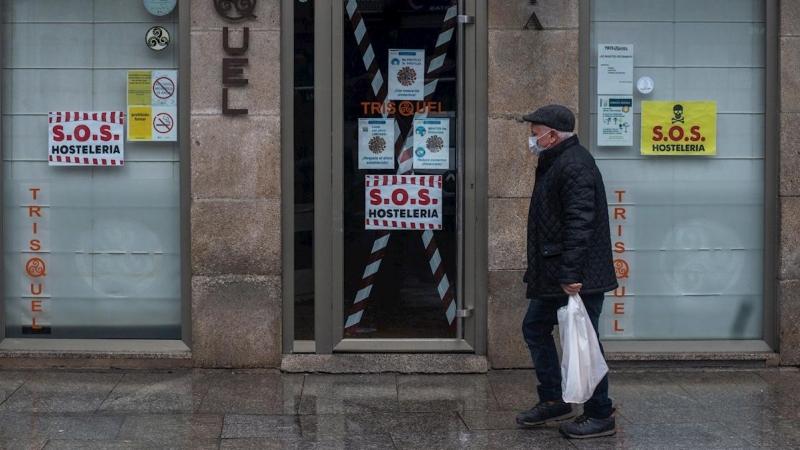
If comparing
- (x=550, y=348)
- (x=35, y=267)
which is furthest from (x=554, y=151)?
(x=35, y=267)

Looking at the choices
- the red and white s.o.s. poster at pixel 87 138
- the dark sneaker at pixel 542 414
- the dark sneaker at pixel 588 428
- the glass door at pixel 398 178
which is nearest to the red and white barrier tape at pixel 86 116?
the red and white s.o.s. poster at pixel 87 138

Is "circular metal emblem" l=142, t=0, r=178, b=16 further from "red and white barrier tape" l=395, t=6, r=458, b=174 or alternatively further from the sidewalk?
the sidewalk

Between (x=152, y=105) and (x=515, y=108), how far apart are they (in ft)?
8.72

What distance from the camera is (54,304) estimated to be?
9438 millimetres

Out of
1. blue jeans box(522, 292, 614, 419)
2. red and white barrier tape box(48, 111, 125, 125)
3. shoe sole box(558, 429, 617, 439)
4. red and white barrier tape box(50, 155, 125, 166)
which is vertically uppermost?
red and white barrier tape box(48, 111, 125, 125)

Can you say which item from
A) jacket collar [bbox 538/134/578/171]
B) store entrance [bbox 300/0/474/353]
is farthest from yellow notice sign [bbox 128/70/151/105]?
jacket collar [bbox 538/134/578/171]

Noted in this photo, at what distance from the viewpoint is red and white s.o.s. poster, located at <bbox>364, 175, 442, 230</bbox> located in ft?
30.7

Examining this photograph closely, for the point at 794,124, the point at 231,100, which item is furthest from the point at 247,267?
the point at 794,124

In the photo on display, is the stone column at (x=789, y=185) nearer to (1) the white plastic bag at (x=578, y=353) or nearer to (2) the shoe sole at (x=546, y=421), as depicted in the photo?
(2) the shoe sole at (x=546, y=421)

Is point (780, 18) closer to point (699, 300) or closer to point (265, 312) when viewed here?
point (699, 300)

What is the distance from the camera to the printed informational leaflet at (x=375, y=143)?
30.5ft

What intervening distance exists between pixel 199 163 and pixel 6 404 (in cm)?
215

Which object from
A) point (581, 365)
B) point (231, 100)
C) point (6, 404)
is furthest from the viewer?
point (231, 100)

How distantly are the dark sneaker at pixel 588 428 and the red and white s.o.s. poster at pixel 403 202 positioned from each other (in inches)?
89.2
